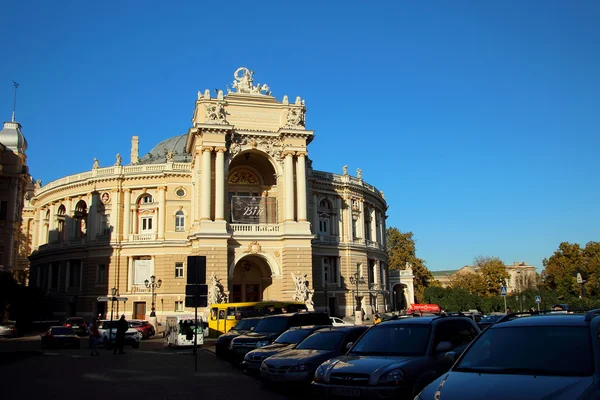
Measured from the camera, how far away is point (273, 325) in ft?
68.9

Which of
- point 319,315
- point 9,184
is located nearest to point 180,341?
point 319,315

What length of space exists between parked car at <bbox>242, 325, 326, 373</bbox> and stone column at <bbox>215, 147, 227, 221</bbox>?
28.4 metres

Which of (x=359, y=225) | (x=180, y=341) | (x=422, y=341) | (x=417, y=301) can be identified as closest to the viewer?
(x=422, y=341)

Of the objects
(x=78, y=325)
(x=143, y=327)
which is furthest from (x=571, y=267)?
(x=78, y=325)

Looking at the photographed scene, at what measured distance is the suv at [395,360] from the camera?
9570 millimetres

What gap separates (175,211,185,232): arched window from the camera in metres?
54.2

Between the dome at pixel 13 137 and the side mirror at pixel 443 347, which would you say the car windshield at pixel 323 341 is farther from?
the dome at pixel 13 137

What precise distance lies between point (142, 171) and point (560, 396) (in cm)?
5251

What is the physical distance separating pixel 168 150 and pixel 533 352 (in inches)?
2515

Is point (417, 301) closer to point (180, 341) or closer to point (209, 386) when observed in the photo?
point (180, 341)

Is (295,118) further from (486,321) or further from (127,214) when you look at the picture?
(486,321)

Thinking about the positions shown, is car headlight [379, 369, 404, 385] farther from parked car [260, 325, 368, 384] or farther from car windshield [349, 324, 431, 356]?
parked car [260, 325, 368, 384]

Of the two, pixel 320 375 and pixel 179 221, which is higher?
pixel 179 221

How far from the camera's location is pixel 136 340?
1286 inches
